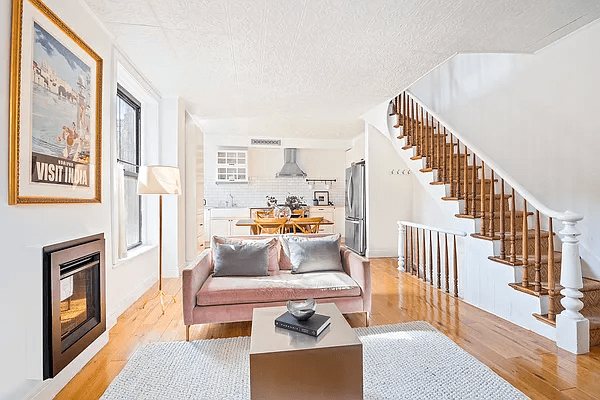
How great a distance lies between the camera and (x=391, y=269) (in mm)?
5121

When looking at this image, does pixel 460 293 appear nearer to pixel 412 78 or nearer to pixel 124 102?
pixel 412 78

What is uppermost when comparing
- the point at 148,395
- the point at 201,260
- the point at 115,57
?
the point at 115,57

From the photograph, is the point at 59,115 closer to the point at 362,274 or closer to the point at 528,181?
the point at 362,274

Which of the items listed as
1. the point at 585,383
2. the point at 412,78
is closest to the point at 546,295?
the point at 585,383

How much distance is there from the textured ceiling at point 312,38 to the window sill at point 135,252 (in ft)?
6.76

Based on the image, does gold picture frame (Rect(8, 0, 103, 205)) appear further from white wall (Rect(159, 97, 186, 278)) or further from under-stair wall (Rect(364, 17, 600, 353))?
under-stair wall (Rect(364, 17, 600, 353))

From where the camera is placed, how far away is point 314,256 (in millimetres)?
3236

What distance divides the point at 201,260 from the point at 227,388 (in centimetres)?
120

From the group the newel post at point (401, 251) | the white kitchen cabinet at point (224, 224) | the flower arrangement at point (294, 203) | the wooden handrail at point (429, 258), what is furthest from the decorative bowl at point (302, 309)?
the white kitchen cabinet at point (224, 224)

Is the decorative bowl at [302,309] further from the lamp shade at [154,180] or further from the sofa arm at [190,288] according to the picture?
the lamp shade at [154,180]

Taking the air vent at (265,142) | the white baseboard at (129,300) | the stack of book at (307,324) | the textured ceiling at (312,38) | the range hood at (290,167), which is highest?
the textured ceiling at (312,38)

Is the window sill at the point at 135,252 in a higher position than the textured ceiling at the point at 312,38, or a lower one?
lower

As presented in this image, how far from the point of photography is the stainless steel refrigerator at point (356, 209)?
6270mm

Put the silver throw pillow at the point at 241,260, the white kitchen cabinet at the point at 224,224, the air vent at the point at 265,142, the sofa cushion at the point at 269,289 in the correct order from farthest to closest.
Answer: the air vent at the point at 265,142, the white kitchen cabinet at the point at 224,224, the silver throw pillow at the point at 241,260, the sofa cushion at the point at 269,289
